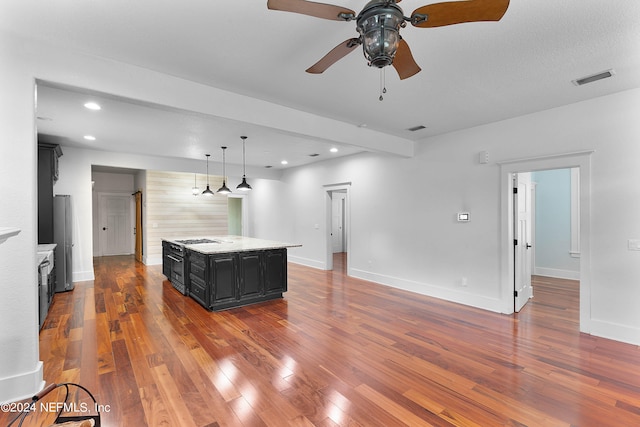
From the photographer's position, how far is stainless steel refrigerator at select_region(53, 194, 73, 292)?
5309 millimetres

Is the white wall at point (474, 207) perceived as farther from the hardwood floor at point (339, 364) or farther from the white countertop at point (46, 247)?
the white countertop at point (46, 247)

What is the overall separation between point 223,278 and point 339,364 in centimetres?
234

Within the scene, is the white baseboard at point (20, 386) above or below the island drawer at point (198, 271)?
below

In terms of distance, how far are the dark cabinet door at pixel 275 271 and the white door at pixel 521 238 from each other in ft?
11.3

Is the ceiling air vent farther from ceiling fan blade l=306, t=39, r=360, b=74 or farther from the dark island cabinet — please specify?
the dark island cabinet

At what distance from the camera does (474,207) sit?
15.2ft

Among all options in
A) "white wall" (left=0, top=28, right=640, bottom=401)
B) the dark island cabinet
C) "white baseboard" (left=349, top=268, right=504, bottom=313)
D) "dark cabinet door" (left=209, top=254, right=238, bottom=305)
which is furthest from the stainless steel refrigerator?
"white baseboard" (left=349, top=268, right=504, bottom=313)

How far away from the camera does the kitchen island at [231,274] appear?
442 centimetres

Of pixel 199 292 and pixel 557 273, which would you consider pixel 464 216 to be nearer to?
pixel 557 273

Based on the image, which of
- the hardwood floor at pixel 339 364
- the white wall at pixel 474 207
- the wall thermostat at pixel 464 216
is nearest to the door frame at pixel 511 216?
the white wall at pixel 474 207

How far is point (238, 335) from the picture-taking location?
3.52 meters

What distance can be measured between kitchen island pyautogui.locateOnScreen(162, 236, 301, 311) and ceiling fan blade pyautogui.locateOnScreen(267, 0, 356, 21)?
11.5 feet

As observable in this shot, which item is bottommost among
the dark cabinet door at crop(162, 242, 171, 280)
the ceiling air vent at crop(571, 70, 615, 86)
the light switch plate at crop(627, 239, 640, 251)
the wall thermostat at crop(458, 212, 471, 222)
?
the dark cabinet door at crop(162, 242, 171, 280)

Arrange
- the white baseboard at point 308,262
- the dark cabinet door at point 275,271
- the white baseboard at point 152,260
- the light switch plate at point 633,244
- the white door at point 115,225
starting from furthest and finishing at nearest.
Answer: the white door at point 115,225 < the white baseboard at point 152,260 < the white baseboard at point 308,262 < the dark cabinet door at point 275,271 < the light switch plate at point 633,244
